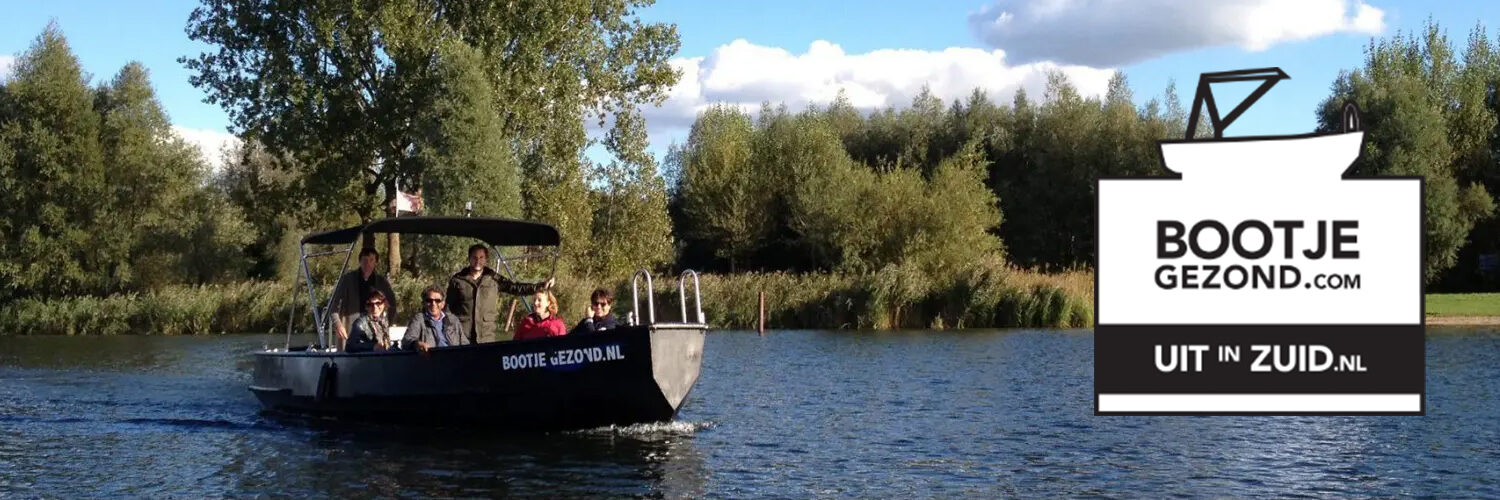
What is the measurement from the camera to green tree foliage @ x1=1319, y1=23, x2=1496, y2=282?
2108 inches

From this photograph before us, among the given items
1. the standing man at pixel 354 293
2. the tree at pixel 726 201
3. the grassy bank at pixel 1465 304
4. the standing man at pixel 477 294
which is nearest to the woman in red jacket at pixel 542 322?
the standing man at pixel 477 294

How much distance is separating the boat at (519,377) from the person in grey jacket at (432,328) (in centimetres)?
17

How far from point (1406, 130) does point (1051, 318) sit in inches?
774

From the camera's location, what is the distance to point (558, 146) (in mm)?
45969

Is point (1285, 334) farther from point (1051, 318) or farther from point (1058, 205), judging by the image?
point (1058, 205)

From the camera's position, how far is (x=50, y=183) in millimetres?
48625

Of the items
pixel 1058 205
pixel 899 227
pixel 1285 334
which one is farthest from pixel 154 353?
pixel 1058 205

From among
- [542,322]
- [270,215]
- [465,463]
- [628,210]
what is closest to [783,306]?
[628,210]

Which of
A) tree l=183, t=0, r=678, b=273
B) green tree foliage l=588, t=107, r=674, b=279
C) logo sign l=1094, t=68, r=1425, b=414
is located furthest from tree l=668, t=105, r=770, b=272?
logo sign l=1094, t=68, r=1425, b=414

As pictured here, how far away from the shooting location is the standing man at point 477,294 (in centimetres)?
1814

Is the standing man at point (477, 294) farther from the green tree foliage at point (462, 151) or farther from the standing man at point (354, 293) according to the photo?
the green tree foliage at point (462, 151)

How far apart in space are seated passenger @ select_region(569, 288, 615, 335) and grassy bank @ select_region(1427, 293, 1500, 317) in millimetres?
36826

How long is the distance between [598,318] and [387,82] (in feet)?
97.2

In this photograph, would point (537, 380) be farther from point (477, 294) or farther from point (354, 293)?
point (354, 293)
